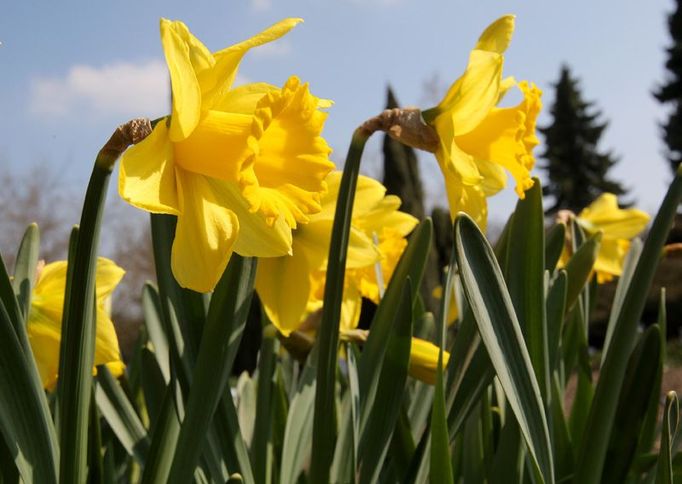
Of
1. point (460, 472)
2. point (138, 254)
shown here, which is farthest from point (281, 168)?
point (138, 254)

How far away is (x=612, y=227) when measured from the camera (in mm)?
1803

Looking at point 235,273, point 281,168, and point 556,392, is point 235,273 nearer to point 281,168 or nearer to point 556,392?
point 281,168

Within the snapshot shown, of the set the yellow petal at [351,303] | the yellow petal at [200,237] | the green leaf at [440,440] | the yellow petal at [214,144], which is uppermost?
the yellow petal at [214,144]

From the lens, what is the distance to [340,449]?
1108mm

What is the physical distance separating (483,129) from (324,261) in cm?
27

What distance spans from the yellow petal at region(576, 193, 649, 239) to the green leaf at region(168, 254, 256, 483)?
1224 mm

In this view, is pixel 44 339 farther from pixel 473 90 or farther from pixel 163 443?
pixel 473 90

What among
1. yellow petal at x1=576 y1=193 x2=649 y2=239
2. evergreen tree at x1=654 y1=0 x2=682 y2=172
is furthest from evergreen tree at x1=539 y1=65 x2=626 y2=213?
yellow petal at x1=576 y1=193 x2=649 y2=239

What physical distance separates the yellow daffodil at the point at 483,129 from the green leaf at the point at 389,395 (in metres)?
0.17

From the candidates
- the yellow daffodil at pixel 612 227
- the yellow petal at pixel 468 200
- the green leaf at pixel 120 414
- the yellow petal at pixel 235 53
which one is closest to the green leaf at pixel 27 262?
the green leaf at pixel 120 414

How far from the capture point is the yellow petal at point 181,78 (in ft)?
1.94

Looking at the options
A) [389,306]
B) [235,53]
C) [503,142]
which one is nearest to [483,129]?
[503,142]

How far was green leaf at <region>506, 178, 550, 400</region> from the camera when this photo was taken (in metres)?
0.83

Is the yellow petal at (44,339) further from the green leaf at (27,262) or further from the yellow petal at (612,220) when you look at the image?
the yellow petal at (612,220)
